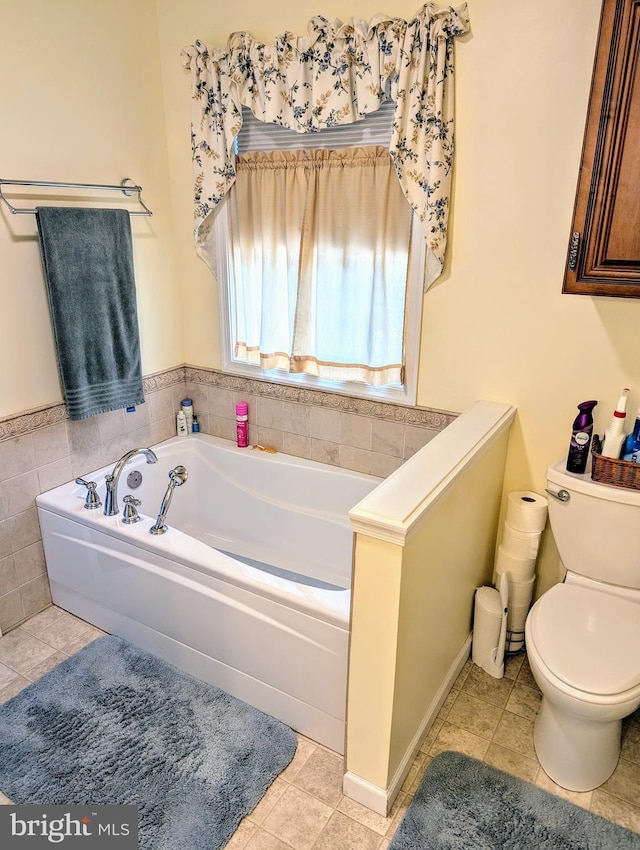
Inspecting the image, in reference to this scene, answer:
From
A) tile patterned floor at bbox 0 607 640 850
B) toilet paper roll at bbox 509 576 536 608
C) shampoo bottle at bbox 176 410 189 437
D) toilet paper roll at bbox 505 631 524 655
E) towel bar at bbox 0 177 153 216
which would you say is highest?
towel bar at bbox 0 177 153 216

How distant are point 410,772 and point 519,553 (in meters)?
0.87

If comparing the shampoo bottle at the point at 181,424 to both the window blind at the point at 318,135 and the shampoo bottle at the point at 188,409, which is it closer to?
the shampoo bottle at the point at 188,409

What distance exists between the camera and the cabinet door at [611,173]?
1506mm

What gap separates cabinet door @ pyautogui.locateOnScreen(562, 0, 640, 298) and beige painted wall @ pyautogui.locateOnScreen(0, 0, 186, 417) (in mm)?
1904

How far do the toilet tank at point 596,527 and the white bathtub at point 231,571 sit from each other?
2.70 feet

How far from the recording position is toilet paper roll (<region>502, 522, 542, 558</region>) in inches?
87.0

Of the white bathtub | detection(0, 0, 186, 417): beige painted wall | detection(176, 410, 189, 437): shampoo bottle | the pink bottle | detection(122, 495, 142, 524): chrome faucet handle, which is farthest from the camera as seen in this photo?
detection(176, 410, 189, 437): shampoo bottle

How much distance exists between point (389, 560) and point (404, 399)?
3.73 ft

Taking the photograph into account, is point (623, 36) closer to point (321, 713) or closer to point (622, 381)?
point (622, 381)

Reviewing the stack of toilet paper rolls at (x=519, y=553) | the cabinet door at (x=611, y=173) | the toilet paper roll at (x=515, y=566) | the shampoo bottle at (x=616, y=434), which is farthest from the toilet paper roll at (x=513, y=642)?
the cabinet door at (x=611, y=173)

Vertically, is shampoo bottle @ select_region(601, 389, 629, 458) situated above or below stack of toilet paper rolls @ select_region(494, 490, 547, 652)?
above

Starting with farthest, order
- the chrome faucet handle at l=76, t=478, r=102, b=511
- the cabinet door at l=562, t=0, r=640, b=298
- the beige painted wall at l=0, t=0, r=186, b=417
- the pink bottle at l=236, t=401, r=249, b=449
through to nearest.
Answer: the pink bottle at l=236, t=401, r=249, b=449 → the chrome faucet handle at l=76, t=478, r=102, b=511 → the beige painted wall at l=0, t=0, r=186, b=417 → the cabinet door at l=562, t=0, r=640, b=298

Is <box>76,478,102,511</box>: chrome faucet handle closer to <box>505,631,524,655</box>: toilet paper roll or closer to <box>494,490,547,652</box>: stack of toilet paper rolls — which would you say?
<box>494,490,547,652</box>: stack of toilet paper rolls
